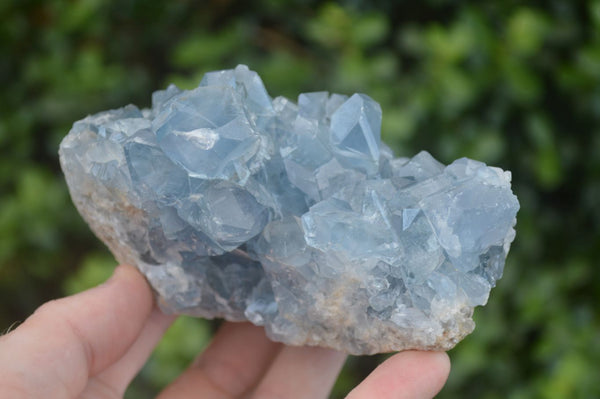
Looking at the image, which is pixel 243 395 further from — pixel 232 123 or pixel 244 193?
pixel 232 123

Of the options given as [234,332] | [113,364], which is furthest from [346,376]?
[113,364]

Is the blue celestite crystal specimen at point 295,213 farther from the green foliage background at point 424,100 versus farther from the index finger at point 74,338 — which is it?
the green foliage background at point 424,100

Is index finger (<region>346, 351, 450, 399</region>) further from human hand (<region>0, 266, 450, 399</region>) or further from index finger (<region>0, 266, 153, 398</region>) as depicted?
index finger (<region>0, 266, 153, 398</region>)

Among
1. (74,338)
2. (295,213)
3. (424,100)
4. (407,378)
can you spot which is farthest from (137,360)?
(424,100)

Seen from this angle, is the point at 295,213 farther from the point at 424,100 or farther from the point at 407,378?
the point at 424,100

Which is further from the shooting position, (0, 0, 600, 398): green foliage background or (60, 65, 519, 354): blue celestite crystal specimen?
(0, 0, 600, 398): green foliage background

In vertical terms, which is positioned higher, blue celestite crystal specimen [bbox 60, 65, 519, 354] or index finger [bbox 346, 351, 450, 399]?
blue celestite crystal specimen [bbox 60, 65, 519, 354]

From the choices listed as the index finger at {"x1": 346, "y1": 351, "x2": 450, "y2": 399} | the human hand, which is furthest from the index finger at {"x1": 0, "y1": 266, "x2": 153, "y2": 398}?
the index finger at {"x1": 346, "y1": 351, "x2": 450, "y2": 399}
